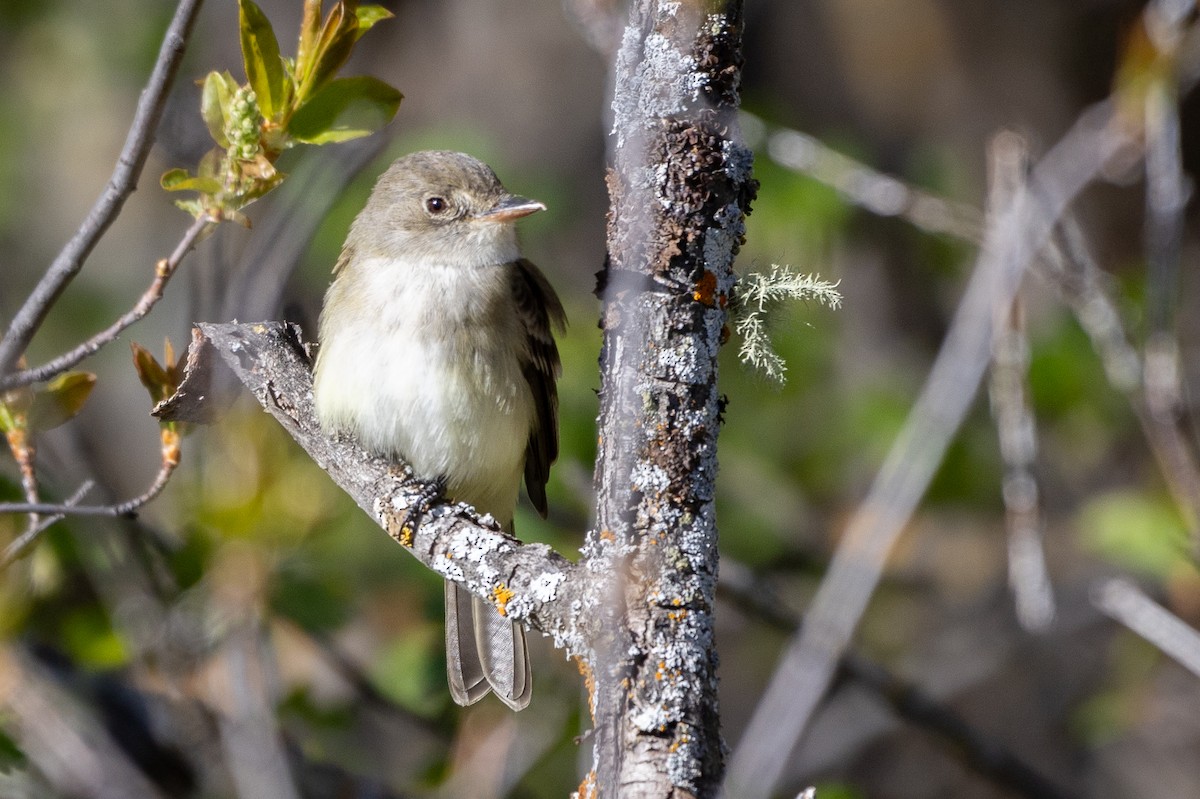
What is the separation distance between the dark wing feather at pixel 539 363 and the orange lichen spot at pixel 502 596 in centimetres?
164

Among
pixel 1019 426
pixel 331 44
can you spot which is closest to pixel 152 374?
pixel 331 44

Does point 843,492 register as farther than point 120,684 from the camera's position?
Yes

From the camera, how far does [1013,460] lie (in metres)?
3.99

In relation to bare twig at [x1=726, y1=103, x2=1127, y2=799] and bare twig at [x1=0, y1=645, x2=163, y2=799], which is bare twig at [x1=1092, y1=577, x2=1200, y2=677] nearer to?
bare twig at [x1=726, y1=103, x2=1127, y2=799]

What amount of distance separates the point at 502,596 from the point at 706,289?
798 millimetres

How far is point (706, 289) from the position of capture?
2674 millimetres

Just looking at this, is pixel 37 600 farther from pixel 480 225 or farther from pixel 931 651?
pixel 931 651

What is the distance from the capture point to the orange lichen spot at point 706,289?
8.75 ft

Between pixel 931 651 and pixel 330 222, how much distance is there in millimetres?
3846

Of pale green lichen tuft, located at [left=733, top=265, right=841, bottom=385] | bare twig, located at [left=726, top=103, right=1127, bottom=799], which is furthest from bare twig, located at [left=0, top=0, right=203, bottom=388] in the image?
bare twig, located at [left=726, top=103, right=1127, bottom=799]

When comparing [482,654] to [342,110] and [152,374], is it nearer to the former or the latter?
[152,374]

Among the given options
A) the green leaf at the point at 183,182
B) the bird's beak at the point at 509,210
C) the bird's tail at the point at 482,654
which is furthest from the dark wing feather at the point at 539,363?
the green leaf at the point at 183,182

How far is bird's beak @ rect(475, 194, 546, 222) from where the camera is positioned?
4.42 meters

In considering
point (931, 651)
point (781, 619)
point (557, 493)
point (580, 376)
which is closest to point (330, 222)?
point (580, 376)
